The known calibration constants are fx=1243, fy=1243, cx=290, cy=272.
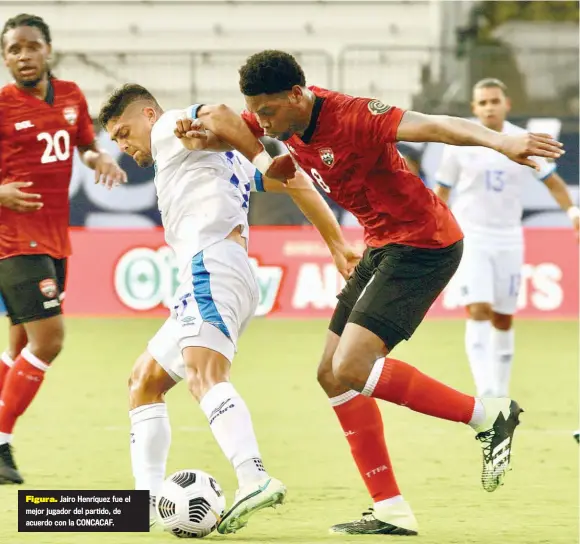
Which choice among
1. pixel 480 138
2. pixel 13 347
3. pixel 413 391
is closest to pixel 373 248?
pixel 413 391

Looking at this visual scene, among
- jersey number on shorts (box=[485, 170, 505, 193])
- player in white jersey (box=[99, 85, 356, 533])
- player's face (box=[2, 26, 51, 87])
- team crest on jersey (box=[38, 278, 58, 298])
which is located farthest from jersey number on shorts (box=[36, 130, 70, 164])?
jersey number on shorts (box=[485, 170, 505, 193])

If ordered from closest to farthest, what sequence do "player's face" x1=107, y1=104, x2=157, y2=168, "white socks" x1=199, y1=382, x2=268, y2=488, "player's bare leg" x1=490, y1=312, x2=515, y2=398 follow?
"white socks" x1=199, y1=382, x2=268, y2=488 → "player's face" x1=107, y1=104, x2=157, y2=168 → "player's bare leg" x1=490, y1=312, x2=515, y2=398

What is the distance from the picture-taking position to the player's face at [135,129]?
5.30 meters

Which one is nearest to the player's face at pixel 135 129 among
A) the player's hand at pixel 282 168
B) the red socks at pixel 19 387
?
the player's hand at pixel 282 168

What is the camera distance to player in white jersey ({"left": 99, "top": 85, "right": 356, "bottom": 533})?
4.94m

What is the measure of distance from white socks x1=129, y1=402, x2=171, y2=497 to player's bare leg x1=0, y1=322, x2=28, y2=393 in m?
1.84

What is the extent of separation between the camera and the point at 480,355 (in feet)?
28.5

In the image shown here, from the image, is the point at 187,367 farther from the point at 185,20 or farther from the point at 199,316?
the point at 185,20

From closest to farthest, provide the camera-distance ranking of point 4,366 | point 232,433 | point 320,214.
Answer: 1. point 232,433
2. point 320,214
3. point 4,366

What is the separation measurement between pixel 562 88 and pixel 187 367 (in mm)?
14584

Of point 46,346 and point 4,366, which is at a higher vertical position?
point 46,346

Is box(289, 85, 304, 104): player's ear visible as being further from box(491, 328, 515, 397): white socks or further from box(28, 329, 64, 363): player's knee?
box(491, 328, 515, 397): white socks

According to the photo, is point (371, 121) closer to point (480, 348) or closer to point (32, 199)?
point (32, 199)

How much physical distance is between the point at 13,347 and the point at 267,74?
2.76m
